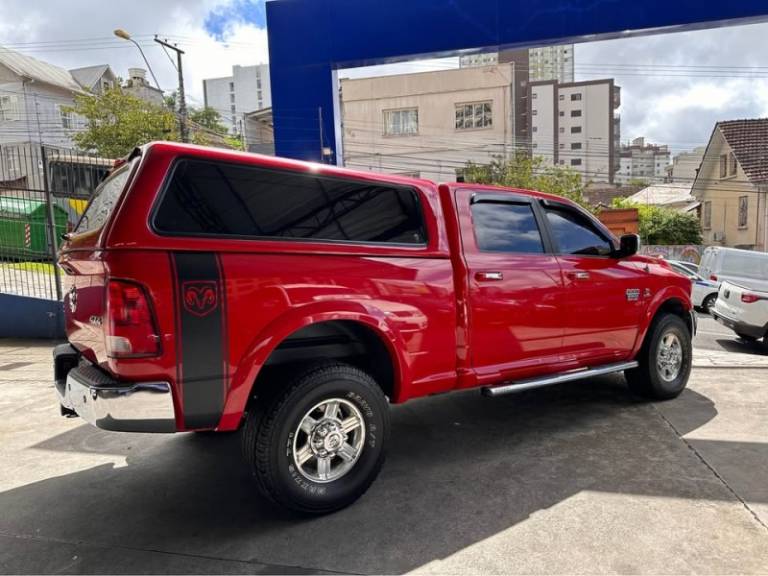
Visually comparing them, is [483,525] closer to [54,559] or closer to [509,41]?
[54,559]

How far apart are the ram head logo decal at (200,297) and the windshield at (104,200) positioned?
63 centimetres

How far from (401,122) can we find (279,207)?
103 ft

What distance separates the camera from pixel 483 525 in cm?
302

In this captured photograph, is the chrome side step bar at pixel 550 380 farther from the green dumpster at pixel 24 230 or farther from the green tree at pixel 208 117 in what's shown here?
the green tree at pixel 208 117

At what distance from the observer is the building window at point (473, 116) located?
31703 millimetres

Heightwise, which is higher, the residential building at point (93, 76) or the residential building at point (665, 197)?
the residential building at point (93, 76)

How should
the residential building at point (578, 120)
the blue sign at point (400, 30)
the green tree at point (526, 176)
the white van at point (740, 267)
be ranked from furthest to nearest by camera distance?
1. the residential building at point (578, 120)
2. the green tree at point (526, 176)
3. the white van at point (740, 267)
4. the blue sign at point (400, 30)

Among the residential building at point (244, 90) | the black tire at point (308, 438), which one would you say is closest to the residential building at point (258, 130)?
the black tire at point (308, 438)

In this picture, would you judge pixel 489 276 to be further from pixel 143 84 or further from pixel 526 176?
pixel 143 84

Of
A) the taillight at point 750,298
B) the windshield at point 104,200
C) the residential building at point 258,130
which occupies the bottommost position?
the taillight at point 750,298

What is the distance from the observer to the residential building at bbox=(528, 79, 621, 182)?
84438 mm

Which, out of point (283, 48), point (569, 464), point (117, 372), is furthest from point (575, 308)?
point (283, 48)

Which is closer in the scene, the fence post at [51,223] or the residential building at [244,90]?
the fence post at [51,223]

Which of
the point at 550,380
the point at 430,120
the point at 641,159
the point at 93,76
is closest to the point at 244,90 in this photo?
the point at 93,76
